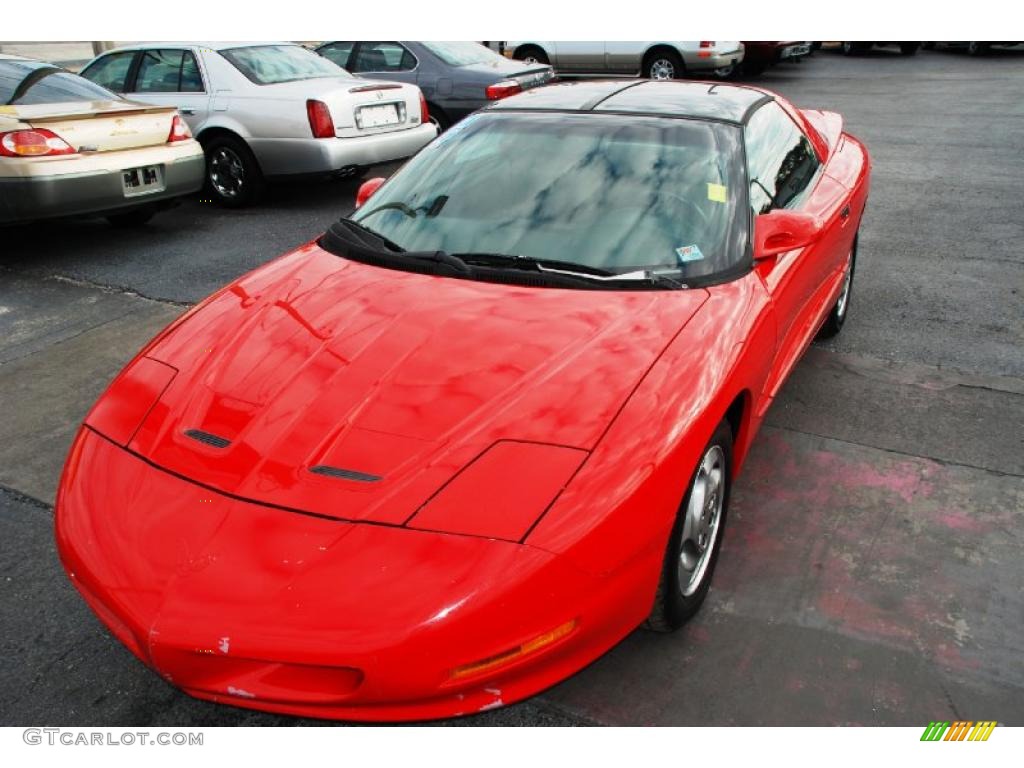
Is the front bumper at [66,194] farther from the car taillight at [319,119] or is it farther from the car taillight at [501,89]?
the car taillight at [501,89]

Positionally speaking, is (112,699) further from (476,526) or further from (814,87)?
(814,87)

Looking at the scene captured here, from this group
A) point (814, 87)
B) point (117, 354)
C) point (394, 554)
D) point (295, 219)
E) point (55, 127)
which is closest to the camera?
point (394, 554)

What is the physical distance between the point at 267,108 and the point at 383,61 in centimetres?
272

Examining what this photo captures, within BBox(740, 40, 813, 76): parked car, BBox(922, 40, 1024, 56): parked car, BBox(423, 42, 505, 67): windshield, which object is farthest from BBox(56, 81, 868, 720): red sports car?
BBox(922, 40, 1024, 56): parked car

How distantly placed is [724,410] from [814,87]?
1382 centimetres

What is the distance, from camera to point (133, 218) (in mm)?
7520

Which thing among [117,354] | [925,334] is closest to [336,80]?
[117,354]

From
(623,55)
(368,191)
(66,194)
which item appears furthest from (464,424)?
(623,55)

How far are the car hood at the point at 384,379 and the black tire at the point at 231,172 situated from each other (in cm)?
524

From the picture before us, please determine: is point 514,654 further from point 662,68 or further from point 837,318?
point 662,68

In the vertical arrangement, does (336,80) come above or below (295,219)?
above

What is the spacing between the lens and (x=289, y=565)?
1.99 meters
